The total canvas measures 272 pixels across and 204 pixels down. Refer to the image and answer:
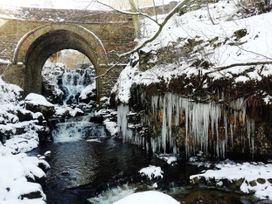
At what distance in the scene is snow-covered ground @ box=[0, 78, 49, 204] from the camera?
6.41 metres

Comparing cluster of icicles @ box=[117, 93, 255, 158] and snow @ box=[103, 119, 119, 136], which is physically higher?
cluster of icicles @ box=[117, 93, 255, 158]

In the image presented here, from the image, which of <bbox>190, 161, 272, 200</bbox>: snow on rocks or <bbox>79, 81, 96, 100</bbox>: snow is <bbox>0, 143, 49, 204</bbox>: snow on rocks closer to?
<bbox>190, 161, 272, 200</bbox>: snow on rocks

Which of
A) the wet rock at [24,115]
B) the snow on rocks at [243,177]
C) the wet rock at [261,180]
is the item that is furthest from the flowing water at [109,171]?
the wet rock at [24,115]

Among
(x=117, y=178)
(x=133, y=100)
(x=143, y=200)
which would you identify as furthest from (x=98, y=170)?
(x=143, y=200)

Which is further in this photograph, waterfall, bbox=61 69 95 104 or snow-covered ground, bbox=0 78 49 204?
waterfall, bbox=61 69 95 104

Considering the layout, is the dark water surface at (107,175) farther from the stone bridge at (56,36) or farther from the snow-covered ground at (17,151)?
the stone bridge at (56,36)

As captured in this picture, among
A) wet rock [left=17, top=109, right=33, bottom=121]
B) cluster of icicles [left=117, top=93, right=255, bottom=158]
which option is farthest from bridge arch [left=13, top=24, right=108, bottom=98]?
cluster of icicles [left=117, top=93, right=255, bottom=158]

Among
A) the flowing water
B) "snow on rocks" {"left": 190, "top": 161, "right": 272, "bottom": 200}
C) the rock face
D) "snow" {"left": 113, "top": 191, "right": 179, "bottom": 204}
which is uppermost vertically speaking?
"snow" {"left": 113, "top": 191, "right": 179, "bottom": 204}

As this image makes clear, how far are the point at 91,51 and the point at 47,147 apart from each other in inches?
322

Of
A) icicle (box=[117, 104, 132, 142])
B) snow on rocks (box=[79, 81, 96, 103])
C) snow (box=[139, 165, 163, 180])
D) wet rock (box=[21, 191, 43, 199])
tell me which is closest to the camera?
wet rock (box=[21, 191, 43, 199])

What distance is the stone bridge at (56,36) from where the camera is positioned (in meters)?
18.5

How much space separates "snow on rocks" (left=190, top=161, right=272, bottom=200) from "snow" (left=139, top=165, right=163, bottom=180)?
3.42ft

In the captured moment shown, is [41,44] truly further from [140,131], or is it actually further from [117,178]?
[117,178]

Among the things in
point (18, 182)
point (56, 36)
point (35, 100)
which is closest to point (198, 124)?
point (18, 182)
